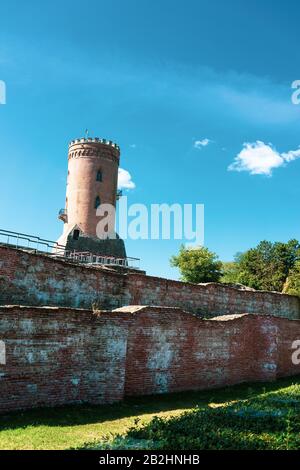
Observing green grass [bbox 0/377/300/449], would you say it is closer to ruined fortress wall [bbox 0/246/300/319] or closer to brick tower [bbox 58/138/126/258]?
ruined fortress wall [bbox 0/246/300/319]

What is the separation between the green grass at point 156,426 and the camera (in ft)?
20.4

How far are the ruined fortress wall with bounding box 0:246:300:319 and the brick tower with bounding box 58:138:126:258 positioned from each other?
1554cm

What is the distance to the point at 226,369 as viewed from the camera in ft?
49.7

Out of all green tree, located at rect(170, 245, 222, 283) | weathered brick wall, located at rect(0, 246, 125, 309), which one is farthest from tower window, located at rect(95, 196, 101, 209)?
weathered brick wall, located at rect(0, 246, 125, 309)

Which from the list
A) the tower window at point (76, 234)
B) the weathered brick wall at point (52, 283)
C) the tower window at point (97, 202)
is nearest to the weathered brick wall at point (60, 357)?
the weathered brick wall at point (52, 283)

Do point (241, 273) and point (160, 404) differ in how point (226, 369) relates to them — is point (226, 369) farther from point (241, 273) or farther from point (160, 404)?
point (241, 273)

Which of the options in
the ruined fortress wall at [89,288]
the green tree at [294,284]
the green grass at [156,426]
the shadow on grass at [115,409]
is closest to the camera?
the green grass at [156,426]

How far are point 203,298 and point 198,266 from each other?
16.6 meters

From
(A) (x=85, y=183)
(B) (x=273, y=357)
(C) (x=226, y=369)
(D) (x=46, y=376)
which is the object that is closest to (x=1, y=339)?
(D) (x=46, y=376)

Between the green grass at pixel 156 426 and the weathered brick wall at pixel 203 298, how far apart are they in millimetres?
5693

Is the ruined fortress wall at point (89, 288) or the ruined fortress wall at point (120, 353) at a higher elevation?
the ruined fortress wall at point (89, 288)

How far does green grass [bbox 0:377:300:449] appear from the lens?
622 centimetres

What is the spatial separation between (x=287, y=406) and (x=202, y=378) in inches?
186

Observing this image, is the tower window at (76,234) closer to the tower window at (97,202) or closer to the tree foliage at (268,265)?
the tower window at (97,202)
